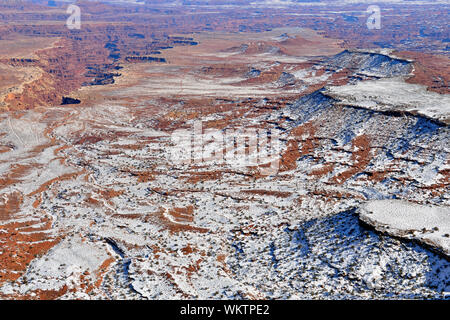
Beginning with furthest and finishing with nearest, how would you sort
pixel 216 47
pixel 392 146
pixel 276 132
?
pixel 216 47 → pixel 276 132 → pixel 392 146

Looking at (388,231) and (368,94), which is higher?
(368,94)

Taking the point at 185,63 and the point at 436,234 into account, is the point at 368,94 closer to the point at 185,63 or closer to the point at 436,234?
the point at 436,234

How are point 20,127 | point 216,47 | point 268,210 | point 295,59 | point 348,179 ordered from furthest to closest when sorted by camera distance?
point 216,47 < point 295,59 < point 20,127 < point 348,179 < point 268,210

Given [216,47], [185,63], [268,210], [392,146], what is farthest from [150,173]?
[216,47]

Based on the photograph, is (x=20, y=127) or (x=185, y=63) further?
(x=185, y=63)
